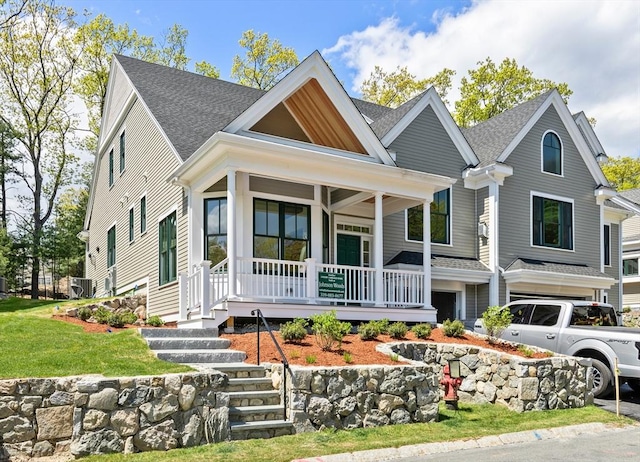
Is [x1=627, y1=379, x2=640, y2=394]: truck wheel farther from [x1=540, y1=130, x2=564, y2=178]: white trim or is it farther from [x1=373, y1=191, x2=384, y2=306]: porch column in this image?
[x1=540, y1=130, x2=564, y2=178]: white trim

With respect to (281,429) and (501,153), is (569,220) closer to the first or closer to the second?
(501,153)

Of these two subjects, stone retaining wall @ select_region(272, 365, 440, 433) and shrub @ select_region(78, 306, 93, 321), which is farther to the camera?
shrub @ select_region(78, 306, 93, 321)

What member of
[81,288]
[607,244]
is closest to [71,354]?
[81,288]

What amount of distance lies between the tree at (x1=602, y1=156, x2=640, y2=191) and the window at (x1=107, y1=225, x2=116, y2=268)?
36.0 m

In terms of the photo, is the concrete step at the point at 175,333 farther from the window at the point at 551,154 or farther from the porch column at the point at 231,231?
the window at the point at 551,154

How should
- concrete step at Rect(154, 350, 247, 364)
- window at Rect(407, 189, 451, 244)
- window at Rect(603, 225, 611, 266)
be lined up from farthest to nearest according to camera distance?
window at Rect(603, 225, 611, 266), window at Rect(407, 189, 451, 244), concrete step at Rect(154, 350, 247, 364)

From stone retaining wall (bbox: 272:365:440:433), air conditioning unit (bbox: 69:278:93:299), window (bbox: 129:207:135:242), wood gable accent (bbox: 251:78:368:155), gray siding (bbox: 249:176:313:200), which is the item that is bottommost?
stone retaining wall (bbox: 272:365:440:433)

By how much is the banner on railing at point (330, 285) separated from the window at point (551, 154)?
424 inches

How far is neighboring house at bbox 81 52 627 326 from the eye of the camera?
530 inches

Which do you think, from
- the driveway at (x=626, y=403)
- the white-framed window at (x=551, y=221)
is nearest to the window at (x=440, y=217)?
the white-framed window at (x=551, y=221)

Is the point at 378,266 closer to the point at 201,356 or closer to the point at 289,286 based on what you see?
the point at 289,286

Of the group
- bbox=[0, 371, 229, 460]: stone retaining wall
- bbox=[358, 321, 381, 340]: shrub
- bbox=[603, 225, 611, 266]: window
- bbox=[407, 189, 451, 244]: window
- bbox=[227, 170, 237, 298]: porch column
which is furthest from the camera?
bbox=[603, 225, 611, 266]: window

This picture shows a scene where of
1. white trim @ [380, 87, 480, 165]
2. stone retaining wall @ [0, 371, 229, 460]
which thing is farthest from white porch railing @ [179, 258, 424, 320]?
white trim @ [380, 87, 480, 165]

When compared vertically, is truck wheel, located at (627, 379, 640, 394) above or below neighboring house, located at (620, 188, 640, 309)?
below
